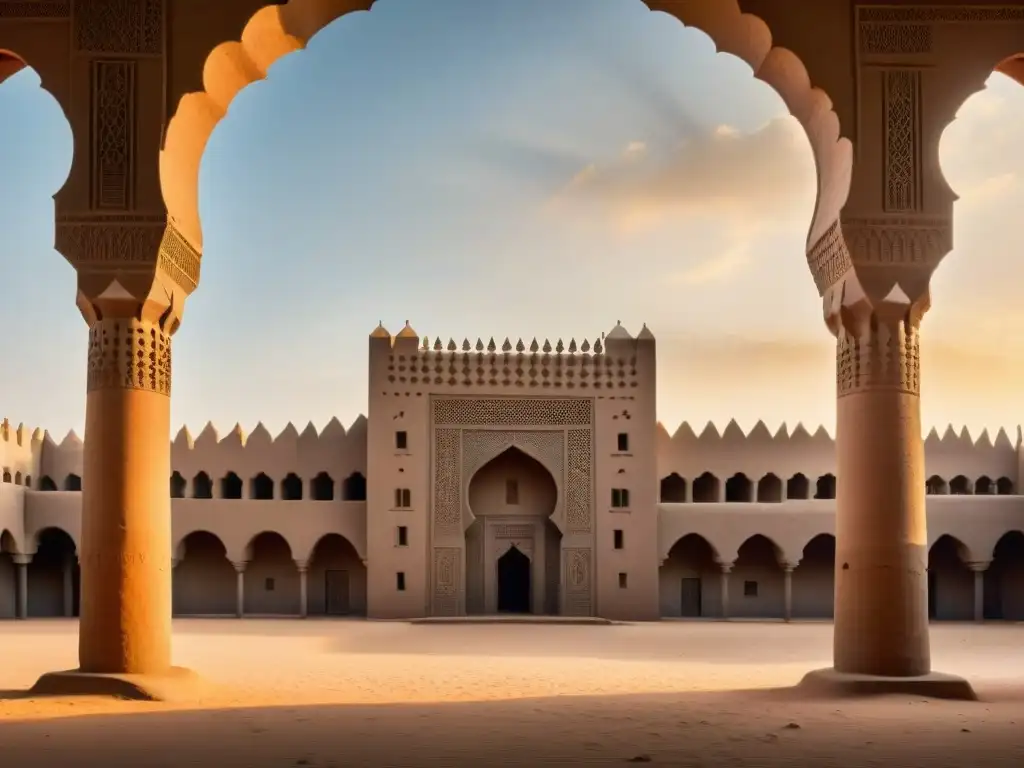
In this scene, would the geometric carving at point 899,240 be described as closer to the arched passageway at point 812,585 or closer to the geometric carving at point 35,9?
the geometric carving at point 35,9

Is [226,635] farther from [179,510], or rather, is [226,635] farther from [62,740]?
[62,740]

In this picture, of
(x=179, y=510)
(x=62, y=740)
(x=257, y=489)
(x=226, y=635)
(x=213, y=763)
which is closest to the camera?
(x=213, y=763)

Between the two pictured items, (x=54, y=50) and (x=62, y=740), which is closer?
(x=62, y=740)

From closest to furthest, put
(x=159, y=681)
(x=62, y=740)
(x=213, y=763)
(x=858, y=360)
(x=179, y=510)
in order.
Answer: (x=213, y=763)
(x=62, y=740)
(x=159, y=681)
(x=858, y=360)
(x=179, y=510)

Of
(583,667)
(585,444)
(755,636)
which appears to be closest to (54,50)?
(583,667)

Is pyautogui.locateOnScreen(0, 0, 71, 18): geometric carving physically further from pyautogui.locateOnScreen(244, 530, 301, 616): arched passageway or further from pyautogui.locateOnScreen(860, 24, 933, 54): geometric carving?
pyautogui.locateOnScreen(244, 530, 301, 616): arched passageway

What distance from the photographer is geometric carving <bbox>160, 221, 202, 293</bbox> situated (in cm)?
904

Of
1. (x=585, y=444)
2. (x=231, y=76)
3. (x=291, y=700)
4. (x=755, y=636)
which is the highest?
(x=231, y=76)

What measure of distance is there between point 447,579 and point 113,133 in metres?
19.9

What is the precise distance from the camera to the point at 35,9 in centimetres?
898

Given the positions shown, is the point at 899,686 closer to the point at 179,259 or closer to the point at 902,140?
the point at 902,140

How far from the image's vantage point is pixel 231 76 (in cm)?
947

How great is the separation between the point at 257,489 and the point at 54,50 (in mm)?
22867

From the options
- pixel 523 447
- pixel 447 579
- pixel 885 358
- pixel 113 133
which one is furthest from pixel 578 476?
pixel 113 133
